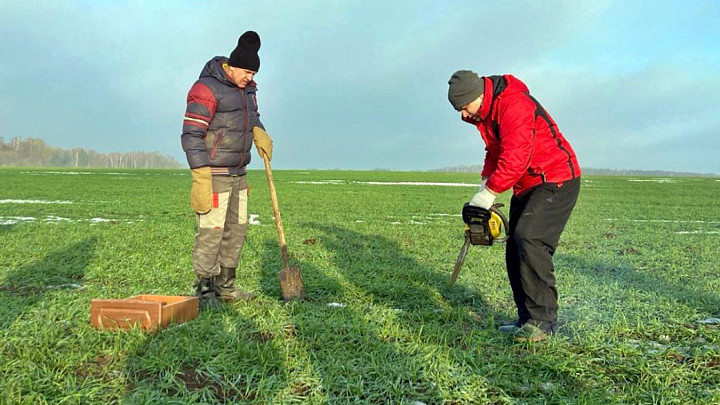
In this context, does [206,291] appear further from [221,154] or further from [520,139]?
[520,139]

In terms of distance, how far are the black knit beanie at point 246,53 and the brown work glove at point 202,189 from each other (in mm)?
1082

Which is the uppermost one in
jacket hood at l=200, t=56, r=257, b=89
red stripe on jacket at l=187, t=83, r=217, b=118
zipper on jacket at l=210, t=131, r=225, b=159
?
jacket hood at l=200, t=56, r=257, b=89

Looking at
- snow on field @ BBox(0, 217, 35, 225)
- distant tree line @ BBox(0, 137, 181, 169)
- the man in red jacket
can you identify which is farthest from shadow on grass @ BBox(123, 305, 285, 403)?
distant tree line @ BBox(0, 137, 181, 169)

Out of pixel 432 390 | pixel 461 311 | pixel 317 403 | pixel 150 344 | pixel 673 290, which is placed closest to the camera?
pixel 317 403

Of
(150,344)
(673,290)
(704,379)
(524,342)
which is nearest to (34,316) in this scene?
(150,344)

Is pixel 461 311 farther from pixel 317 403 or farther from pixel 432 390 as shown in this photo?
pixel 317 403

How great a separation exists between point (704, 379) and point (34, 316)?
5575 millimetres

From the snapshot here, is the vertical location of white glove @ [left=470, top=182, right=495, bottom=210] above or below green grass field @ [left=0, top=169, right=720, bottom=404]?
above

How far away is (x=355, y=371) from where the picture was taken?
3.72 meters

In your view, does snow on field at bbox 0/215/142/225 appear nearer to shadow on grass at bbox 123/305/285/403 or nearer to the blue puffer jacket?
the blue puffer jacket

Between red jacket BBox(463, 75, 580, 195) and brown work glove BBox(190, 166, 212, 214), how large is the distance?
102 inches

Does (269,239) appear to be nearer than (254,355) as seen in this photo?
No

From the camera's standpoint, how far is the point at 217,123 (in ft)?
17.5

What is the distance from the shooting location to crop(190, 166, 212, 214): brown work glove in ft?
17.1
